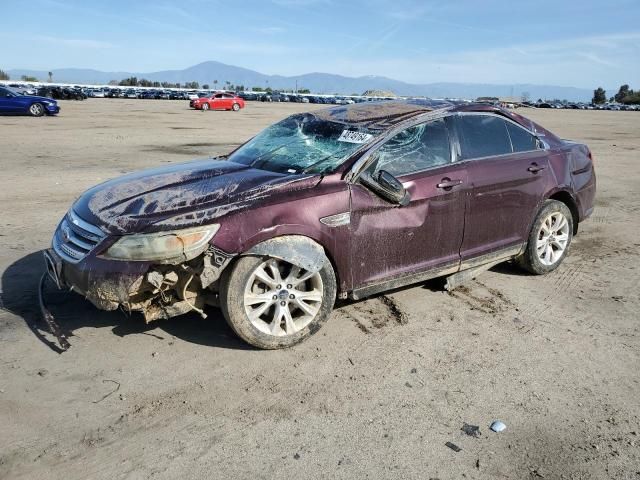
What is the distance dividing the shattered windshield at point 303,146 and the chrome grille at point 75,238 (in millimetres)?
1408

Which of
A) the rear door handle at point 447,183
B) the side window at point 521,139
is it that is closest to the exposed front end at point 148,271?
the rear door handle at point 447,183

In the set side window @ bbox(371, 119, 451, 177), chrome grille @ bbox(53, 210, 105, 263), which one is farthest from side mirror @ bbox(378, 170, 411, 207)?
chrome grille @ bbox(53, 210, 105, 263)

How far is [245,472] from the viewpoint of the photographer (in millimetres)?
2619

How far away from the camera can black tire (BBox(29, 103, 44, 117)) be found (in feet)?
81.9

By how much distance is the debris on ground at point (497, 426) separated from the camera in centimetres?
295

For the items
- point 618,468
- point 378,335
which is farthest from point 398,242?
point 618,468

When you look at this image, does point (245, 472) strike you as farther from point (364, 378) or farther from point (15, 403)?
point (15, 403)

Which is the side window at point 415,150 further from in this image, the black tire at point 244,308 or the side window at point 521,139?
the black tire at point 244,308

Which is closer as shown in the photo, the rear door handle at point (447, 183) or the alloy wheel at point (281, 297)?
the alloy wheel at point (281, 297)

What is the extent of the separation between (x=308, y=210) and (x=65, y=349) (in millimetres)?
1947

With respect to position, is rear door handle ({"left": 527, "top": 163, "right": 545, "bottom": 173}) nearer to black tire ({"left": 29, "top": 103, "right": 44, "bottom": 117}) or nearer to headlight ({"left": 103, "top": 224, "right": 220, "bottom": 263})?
headlight ({"left": 103, "top": 224, "right": 220, "bottom": 263})

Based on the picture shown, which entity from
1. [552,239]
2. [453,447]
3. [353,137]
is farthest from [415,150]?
[453,447]

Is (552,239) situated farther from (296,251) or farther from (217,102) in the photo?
(217,102)

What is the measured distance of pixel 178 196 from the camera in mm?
3766
